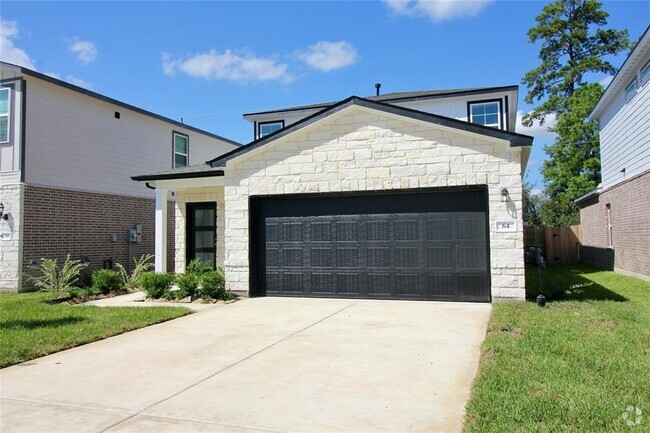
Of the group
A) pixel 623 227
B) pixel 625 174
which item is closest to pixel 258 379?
pixel 623 227

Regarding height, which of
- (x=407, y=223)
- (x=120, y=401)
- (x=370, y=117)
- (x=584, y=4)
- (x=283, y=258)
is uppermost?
(x=584, y=4)

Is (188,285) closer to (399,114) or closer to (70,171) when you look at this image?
(399,114)

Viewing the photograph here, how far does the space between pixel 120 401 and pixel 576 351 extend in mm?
5014

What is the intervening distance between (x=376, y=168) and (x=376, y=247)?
175 centimetres

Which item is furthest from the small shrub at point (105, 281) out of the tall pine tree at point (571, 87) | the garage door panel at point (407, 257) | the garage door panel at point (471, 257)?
the tall pine tree at point (571, 87)

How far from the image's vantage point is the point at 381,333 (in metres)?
6.84

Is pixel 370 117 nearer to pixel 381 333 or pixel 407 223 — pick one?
pixel 407 223

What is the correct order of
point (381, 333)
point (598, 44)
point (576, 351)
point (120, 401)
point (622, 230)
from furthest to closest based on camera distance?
point (598, 44), point (622, 230), point (381, 333), point (576, 351), point (120, 401)

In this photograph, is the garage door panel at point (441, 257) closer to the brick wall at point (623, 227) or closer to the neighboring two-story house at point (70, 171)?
the brick wall at point (623, 227)

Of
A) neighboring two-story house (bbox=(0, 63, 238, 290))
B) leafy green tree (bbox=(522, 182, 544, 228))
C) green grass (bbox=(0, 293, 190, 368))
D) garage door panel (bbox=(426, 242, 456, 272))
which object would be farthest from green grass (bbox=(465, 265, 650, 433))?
leafy green tree (bbox=(522, 182, 544, 228))

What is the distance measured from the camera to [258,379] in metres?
4.79

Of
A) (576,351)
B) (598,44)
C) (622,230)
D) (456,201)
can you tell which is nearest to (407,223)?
(456,201)

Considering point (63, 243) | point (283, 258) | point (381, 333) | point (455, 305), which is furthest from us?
point (63, 243)

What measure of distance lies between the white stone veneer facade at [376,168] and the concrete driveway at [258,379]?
7.86 feet
